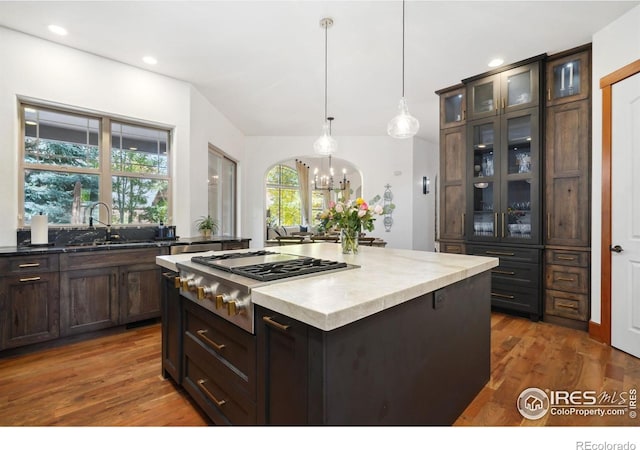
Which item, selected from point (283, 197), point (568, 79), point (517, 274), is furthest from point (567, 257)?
point (283, 197)

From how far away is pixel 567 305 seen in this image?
3.25 m

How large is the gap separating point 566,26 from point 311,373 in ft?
12.5

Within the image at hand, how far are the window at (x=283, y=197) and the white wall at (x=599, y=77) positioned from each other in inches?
333

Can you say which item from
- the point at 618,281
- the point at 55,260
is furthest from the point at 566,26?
the point at 55,260

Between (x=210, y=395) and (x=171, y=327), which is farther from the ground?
(x=171, y=327)

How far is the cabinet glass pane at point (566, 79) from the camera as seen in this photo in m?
3.23

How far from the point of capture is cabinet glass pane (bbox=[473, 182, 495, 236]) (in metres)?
3.78

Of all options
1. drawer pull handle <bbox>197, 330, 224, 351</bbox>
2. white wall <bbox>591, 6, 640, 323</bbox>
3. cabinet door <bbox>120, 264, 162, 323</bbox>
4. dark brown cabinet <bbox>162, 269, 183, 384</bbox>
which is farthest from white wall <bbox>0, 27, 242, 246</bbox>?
white wall <bbox>591, 6, 640, 323</bbox>

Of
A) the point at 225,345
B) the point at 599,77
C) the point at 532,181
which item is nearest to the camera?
the point at 225,345

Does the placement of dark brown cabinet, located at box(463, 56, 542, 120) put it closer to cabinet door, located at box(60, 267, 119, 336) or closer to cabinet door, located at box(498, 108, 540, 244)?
cabinet door, located at box(498, 108, 540, 244)

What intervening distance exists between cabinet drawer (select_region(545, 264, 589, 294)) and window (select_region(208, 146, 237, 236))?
4.92 meters

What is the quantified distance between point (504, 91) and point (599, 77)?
89 centimetres

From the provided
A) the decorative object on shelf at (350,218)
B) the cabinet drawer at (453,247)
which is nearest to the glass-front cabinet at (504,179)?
the cabinet drawer at (453,247)
